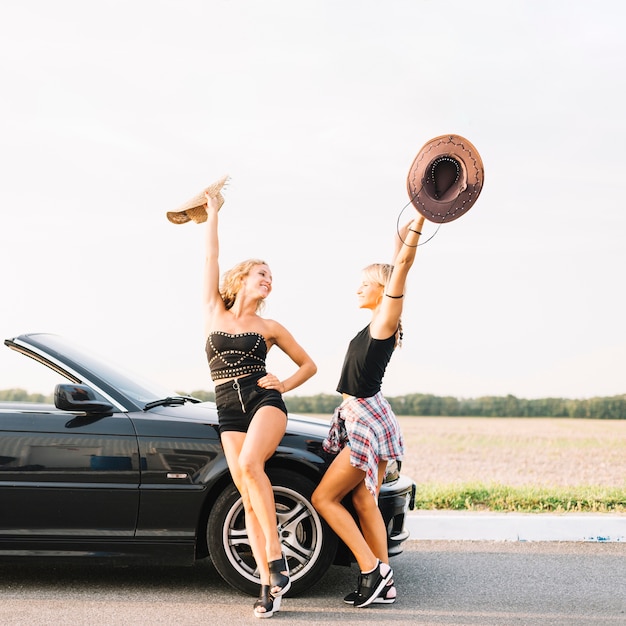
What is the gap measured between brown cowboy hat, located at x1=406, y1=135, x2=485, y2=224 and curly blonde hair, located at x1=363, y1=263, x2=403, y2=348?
0.44 metres

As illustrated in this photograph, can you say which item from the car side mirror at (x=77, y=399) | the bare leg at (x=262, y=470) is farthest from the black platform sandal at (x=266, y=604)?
the car side mirror at (x=77, y=399)

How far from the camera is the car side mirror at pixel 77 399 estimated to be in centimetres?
548

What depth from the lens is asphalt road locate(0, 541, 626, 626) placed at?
5230 mm

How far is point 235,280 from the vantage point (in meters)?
5.76

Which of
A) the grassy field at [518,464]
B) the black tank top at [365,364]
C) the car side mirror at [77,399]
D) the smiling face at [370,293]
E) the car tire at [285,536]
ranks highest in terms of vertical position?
the smiling face at [370,293]

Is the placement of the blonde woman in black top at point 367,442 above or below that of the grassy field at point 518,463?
above

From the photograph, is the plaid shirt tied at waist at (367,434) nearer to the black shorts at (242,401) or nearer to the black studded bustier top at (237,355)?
the black shorts at (242,401)

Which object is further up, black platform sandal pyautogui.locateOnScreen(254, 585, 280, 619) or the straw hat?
the straw hat

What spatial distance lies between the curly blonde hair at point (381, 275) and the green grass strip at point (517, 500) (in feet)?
11.7

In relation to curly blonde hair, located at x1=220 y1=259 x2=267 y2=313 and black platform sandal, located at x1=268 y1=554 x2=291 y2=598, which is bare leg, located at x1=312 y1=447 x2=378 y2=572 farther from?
curly blonde hair, located at x1=220 y1=259 x2=267 y2=313

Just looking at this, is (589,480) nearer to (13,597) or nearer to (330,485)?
(330,485)

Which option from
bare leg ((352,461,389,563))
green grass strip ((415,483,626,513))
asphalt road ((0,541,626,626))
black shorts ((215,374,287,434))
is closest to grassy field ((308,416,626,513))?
green grass strip ((415,483,626,513))

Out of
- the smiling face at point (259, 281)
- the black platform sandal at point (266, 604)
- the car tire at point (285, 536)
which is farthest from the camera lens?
the smiling face at point (259, 281)

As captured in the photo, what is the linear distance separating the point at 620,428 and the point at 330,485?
13647 mm
